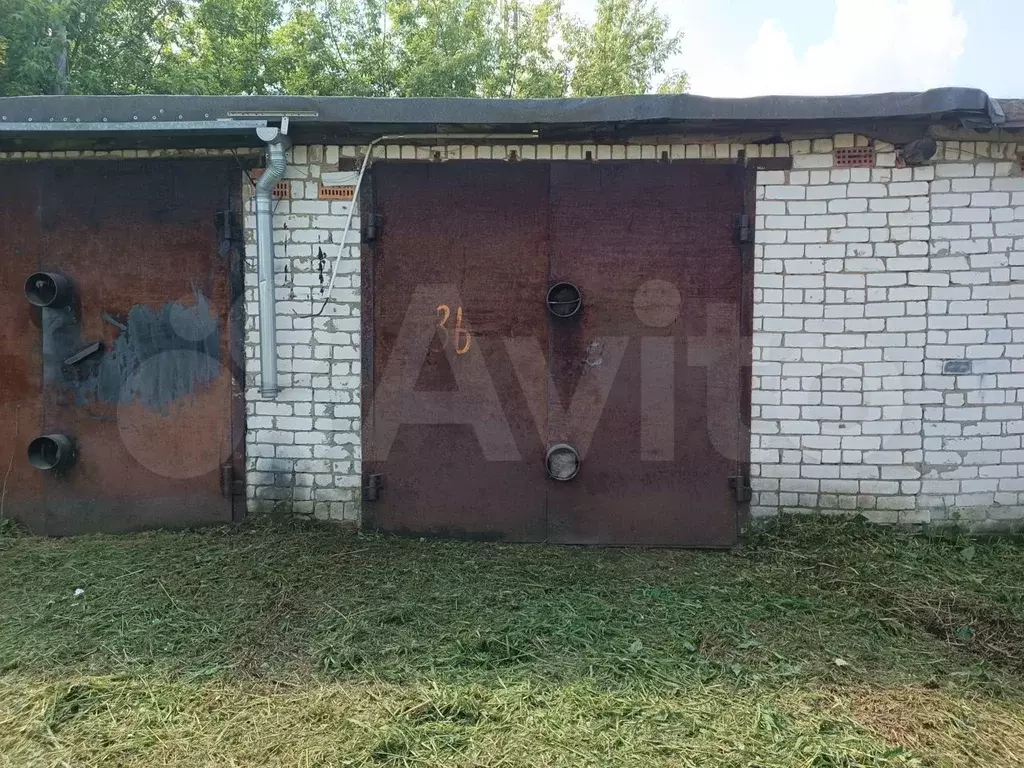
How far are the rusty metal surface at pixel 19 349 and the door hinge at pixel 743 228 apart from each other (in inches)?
185

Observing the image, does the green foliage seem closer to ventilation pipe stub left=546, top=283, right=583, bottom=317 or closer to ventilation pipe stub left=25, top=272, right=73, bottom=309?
ventilation pipe stub left=25, top=272, right=73, bottom=309

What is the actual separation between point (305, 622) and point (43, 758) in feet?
3.76

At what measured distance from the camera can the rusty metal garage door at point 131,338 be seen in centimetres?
441

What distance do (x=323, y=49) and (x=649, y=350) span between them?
44.2 ft

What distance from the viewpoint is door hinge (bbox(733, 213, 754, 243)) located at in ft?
13.8

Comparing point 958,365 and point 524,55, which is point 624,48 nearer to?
point 524,55

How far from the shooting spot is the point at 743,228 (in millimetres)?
4195

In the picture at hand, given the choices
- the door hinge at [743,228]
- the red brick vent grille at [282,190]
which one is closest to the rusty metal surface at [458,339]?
the red brick vent grille at [282,190]

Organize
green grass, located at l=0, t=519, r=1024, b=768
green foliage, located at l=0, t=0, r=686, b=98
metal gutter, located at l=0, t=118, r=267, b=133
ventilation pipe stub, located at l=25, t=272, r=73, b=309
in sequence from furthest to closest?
green foliage, located at l=0, t=0, r=686, b=98, ventilation pipe stub, located at l=25, t=272, r=73, b=309, metal gutter, located at l=0, t=118, r=267, b=133, green grass, located at l=0, t=519, r=1024, b=768

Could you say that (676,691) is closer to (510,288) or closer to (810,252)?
(510,288)

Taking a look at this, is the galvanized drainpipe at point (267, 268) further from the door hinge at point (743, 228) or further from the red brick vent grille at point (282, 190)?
the door hinge at point (743, 228)

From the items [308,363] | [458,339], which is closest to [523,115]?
[458,339]

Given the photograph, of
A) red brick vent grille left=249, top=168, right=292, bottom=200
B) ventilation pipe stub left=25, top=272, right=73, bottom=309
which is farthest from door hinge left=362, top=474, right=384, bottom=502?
ventilation pipe stub left=25, top=272, right=73, bottom=309

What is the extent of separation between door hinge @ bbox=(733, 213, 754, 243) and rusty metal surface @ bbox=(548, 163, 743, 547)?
5 centimetres
